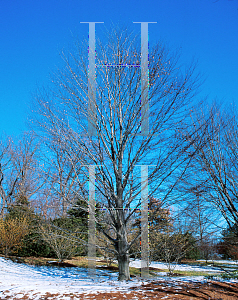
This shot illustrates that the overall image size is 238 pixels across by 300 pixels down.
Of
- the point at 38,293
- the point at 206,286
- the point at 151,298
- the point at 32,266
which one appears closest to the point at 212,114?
the point at 206,286

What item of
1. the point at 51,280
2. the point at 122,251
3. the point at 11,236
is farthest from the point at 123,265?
the point at 11,236

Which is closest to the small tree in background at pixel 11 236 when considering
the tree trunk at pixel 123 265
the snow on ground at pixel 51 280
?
the snow on ground at pixel 51 280

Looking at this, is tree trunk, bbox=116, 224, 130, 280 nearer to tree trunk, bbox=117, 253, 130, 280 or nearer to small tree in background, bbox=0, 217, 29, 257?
tree trunk, bbox=117, 253, 130, 280

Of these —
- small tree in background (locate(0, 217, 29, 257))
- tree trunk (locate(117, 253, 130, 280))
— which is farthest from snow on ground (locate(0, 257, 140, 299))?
small tree in background (locate(0, 217, 29, 257))

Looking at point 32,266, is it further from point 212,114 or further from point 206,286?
point 212,114

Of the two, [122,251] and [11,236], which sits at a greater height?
[11,236]

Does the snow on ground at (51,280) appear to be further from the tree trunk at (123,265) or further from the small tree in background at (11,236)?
the small tree in background at (11,236)

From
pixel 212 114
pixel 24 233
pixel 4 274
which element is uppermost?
pixel 212 114

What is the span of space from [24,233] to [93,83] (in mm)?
7476

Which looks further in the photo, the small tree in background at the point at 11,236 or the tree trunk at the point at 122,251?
the small tree in background at the point at 11,236

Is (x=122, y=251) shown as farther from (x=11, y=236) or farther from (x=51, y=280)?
(x=11, y=236)

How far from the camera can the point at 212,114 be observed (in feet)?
21.9

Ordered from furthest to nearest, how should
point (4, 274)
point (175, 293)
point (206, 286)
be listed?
point (4, 274) → point (206, 286) → point (175, 293)

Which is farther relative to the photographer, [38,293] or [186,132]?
[186,132]
